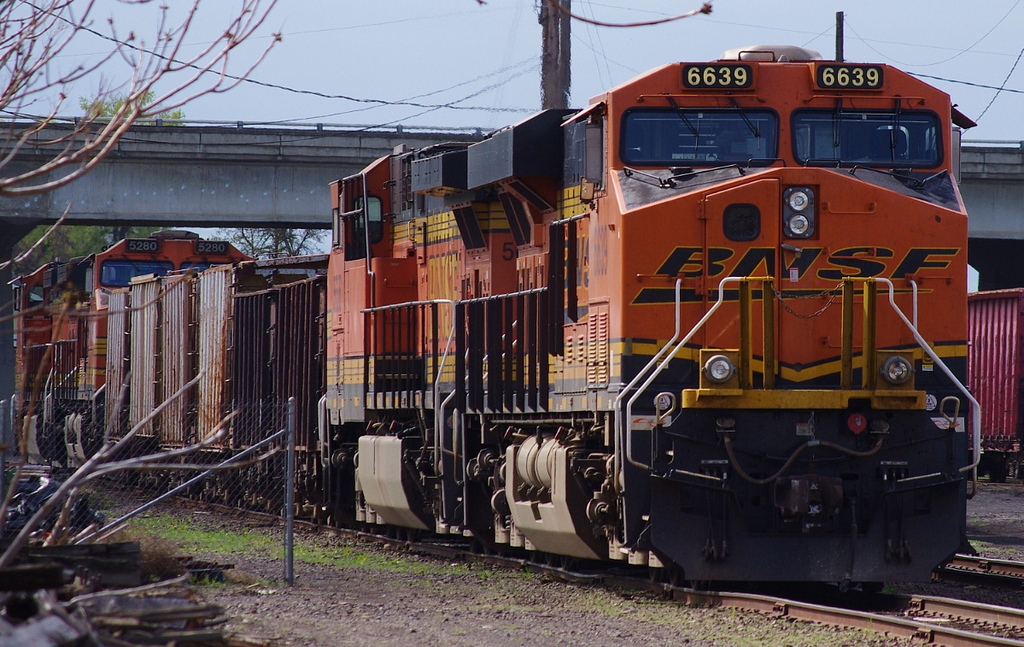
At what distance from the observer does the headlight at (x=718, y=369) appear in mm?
9305

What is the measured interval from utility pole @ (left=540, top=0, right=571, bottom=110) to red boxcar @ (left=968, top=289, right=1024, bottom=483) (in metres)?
8.84

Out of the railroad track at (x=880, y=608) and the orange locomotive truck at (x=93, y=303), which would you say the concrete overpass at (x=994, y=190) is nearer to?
the orange locomotive truck at (x=93, y=303)

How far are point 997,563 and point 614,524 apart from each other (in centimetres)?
393

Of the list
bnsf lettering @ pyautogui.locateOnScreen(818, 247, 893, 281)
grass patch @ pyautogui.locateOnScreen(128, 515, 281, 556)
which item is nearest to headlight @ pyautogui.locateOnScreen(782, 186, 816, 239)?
bnsf lettering @ pyautogui.locateOnScreen(818, 247, 893, 281)

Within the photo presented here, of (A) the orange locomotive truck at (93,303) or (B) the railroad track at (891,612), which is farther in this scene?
(A) the orange locomotive truck at (93,303)

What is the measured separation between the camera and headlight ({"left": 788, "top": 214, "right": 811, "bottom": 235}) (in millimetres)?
9555

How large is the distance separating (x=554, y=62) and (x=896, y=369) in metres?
13.8

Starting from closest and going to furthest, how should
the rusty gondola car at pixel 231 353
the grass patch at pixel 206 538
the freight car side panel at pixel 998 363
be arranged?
the grass patch at pixel 206 538 → the rusty gondola car at pixel 231 353 → the freight car side panel at pixel 998 363

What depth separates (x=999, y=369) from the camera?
25062 mm

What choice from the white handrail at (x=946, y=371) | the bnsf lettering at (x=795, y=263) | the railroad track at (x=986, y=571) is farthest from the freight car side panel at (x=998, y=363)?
the bnsf lettering at (x=795, y=263)

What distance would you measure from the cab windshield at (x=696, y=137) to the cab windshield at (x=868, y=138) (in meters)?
0.24

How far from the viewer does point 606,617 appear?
29.7 feet

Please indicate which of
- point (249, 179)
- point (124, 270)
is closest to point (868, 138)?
point (124, 270)

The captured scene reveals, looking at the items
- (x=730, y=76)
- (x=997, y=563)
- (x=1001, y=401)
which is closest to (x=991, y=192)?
(x=1001, y=401)
